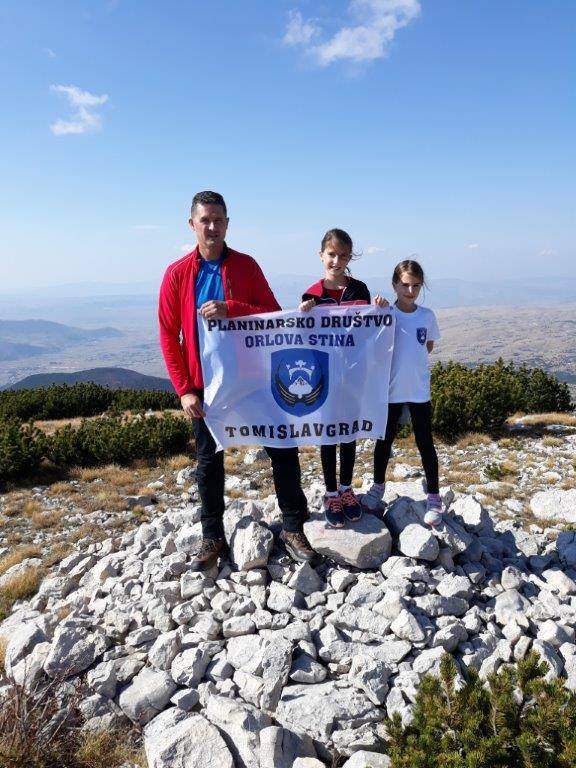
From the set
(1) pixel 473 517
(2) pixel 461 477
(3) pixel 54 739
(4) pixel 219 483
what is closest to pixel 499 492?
(2) pixel 461 477

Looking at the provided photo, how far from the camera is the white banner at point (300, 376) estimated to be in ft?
15.3

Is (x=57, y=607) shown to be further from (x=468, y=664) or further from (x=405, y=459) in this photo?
(x=405, y=459)

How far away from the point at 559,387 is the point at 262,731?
1333cm

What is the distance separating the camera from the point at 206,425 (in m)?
4.60

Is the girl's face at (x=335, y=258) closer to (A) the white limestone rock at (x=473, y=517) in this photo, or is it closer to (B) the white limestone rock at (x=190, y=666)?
(A) the white limestone rock at (x=473, y=517)

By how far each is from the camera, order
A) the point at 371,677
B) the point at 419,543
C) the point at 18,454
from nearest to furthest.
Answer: the point at 371,677 → the point at 419,543 → the point at 18,454

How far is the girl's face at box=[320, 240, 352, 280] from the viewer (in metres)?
4.31

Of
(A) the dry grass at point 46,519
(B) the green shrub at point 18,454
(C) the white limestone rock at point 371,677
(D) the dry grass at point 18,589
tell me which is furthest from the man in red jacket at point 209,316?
(B) the green shrub at point 18,454

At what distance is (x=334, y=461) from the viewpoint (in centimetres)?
488

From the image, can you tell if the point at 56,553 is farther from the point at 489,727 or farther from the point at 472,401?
the point at 472,401

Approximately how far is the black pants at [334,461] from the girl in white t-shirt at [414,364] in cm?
52

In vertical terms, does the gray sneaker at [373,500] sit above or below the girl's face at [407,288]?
below

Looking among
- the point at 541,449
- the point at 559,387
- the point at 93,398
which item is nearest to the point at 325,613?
the point at 541,449

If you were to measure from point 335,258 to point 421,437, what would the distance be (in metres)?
1.95
